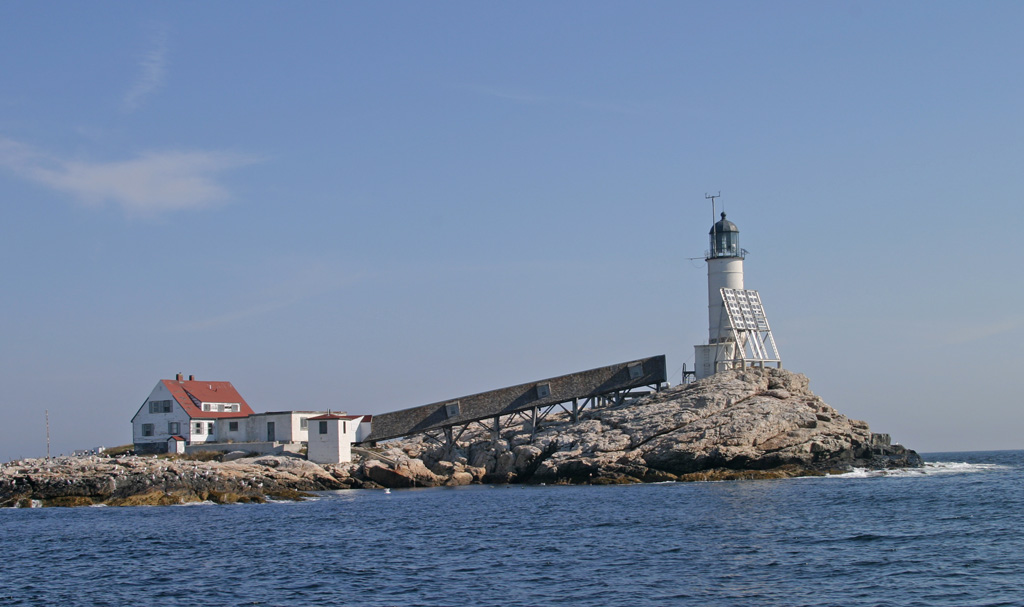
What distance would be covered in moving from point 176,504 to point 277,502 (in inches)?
200

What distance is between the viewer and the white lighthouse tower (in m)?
64.9

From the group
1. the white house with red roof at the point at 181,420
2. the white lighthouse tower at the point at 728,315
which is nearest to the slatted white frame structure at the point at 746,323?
the white lighthouse tower at the point at 728,315

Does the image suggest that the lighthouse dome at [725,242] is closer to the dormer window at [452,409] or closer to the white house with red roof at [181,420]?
the dormer window at [452,409]

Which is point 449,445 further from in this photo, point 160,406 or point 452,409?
point 160,406

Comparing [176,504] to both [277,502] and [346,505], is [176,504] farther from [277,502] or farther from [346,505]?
[346,505]

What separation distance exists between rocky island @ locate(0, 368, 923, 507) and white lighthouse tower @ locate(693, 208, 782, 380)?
2767mm

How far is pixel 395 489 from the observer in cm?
5912

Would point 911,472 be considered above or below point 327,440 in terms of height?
below

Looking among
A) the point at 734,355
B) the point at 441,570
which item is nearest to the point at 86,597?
the point at 441,570

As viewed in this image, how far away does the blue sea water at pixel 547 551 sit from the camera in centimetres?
2350

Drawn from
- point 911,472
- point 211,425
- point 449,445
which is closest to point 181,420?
point 211,425

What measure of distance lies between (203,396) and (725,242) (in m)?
38.7

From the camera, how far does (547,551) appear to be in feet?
98.5

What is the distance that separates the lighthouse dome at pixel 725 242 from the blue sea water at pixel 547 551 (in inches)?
910
